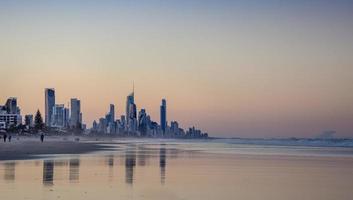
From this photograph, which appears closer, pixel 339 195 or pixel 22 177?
pixel 339 195

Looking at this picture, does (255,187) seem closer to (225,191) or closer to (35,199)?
(225,191)

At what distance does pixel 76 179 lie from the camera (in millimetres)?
25984

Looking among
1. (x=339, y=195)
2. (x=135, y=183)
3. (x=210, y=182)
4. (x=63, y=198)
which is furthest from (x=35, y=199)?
(x=339, y=195)

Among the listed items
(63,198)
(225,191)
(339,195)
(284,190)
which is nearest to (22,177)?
(63,198)

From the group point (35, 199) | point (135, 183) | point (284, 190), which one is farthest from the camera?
point (135, 183)

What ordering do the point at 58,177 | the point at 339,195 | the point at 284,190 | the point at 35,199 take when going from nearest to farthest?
the point at 35,199
the point at 339,195
the point at 284,190
the point at 58,177

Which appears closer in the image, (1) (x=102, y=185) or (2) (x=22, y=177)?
(1) (x=102, y=185)

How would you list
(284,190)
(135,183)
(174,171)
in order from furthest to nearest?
(174,171)
(135,183)
(284,190)

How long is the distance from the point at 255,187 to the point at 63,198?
9.21 meters

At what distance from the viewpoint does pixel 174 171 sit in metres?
32.8

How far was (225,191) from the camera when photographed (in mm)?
22312

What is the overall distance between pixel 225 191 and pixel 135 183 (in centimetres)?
472

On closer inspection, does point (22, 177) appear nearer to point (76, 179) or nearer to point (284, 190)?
point (76, 179)

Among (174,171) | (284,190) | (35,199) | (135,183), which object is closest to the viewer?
(35,199)
